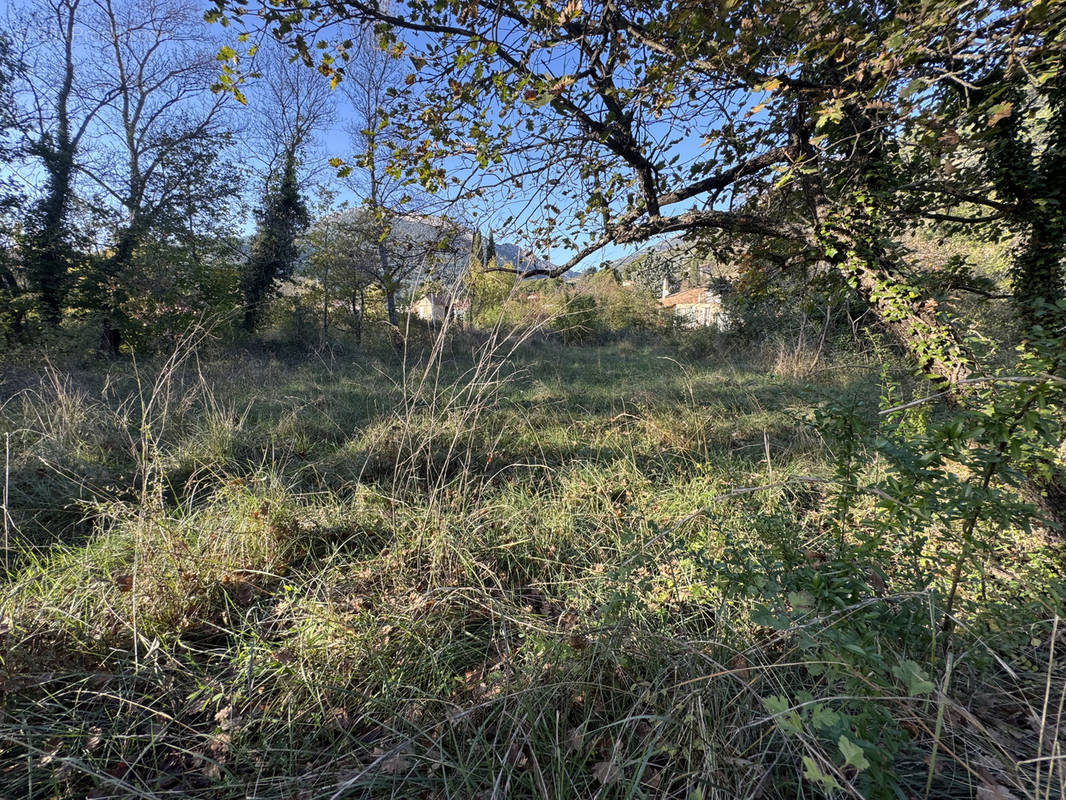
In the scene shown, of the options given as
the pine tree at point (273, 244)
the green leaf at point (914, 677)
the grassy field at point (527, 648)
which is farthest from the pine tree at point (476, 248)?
the pine tree at point (273, 244)

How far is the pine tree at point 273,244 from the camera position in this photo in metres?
11.6

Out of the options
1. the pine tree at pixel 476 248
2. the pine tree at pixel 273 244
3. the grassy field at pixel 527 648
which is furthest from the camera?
the pine tree at pixel 273 244

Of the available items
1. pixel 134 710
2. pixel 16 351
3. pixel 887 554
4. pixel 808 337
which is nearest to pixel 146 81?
pixel 16 351

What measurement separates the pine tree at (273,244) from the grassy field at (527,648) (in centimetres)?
1013

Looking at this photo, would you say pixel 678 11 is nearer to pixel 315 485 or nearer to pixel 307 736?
pixel 307 736

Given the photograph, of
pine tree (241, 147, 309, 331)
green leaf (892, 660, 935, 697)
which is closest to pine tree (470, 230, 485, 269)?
green leaf (892, 660, 935, 697)

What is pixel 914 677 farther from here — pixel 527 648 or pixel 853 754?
pixel 527 648

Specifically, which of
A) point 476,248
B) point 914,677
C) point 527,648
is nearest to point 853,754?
point 914,677

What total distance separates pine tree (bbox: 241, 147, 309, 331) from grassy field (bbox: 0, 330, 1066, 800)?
33.2 ft

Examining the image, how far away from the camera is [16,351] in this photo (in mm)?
7012

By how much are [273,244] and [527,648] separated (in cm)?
1365

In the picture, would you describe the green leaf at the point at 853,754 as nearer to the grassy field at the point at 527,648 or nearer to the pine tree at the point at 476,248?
the grassy field at the point at 527,648

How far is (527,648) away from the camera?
168cm

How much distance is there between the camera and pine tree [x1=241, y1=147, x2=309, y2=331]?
1158cm
